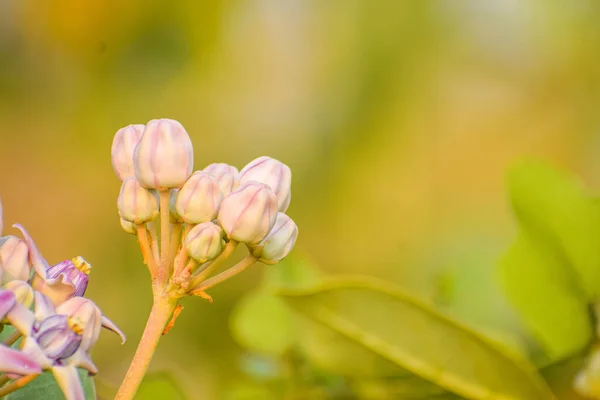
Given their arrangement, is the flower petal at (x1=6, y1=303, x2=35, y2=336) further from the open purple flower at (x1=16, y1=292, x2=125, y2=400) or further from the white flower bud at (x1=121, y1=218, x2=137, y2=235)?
the white flower bud at (x1=121, y1=218, x2=137, y2=235)

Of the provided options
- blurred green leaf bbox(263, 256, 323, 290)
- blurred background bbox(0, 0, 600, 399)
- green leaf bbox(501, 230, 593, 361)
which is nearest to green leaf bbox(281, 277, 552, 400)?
green leaf bbox(501, 230, 593, 361)

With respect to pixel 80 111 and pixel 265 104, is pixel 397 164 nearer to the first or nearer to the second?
pixel 265 104

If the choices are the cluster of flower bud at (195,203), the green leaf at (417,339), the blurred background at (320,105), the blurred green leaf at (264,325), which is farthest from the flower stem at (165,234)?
the blurred background at (320,105)

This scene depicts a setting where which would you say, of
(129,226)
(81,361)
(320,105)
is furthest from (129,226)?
(320,105)

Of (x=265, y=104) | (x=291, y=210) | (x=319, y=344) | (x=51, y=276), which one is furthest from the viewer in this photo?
(x=265, y=104)

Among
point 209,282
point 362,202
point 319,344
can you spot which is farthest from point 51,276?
point 362,202

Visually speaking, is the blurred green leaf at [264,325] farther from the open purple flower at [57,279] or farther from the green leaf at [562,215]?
the open purple flower at [57,279]

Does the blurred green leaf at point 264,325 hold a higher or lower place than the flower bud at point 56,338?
lower
